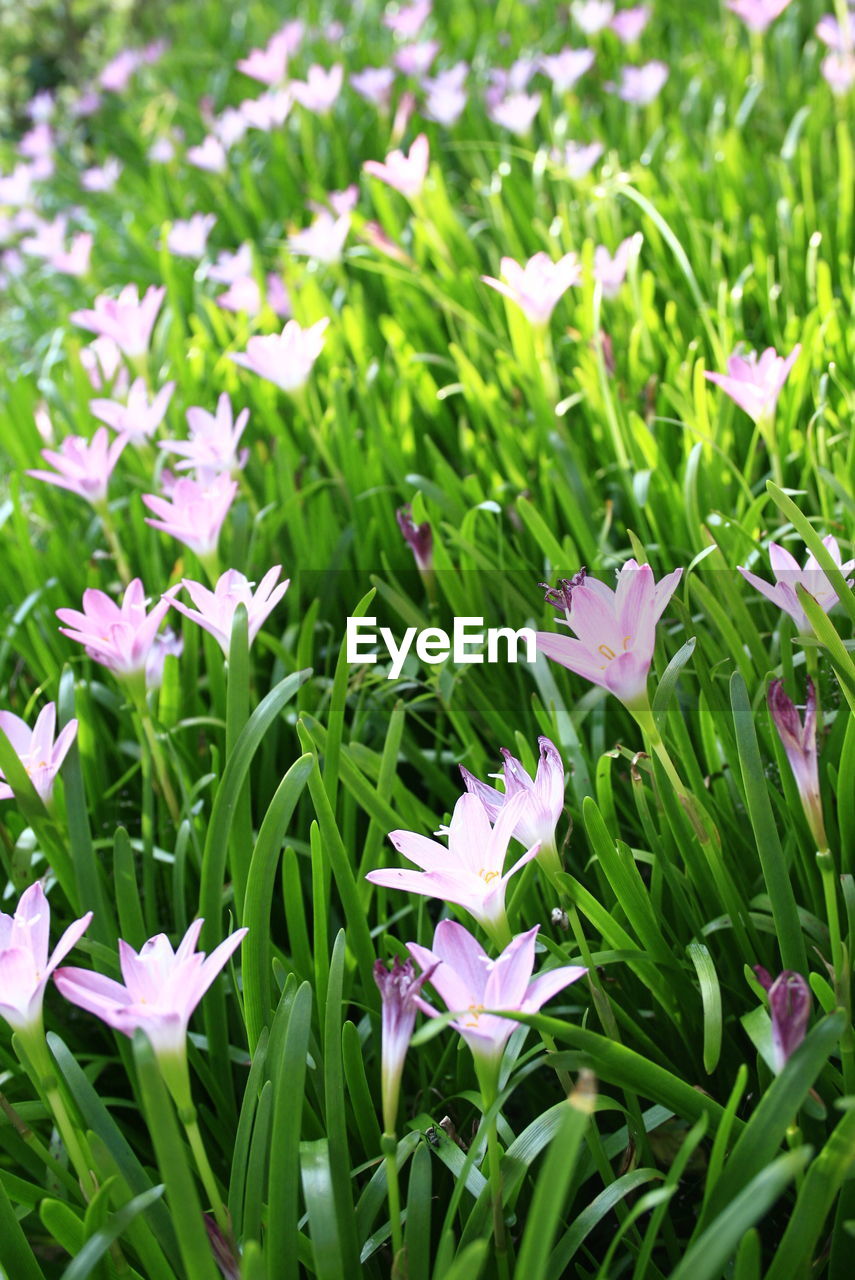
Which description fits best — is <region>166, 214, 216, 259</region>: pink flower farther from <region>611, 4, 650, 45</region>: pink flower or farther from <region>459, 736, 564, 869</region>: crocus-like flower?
<region>459, 736, 564, 869</region>: crocus-like flower

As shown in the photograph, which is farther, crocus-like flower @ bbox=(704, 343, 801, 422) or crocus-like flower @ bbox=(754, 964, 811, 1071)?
crocus-like flower @ bbox=(704, 343, 801, 422)

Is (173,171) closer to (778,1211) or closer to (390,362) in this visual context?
(390,362)

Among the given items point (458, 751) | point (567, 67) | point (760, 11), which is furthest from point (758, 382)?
point (567, 67)

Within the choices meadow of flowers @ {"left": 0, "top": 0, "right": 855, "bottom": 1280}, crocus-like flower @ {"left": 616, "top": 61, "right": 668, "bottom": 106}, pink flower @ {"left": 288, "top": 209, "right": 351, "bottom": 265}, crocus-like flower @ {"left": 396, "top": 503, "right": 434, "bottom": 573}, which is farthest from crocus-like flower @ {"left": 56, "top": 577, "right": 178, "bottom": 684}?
crocus-like flower @ {"left": 616, "top": 61, "right": 668, "bottom": 106}

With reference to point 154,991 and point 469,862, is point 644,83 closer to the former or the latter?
point 469,862

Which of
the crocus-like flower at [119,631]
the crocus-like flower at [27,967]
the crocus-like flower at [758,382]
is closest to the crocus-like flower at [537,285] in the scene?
the crocus-like flower at [758,382]
